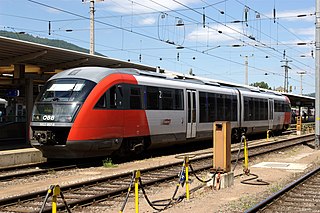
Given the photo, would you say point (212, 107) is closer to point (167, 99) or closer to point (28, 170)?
point (167, 99)

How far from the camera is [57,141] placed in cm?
1388

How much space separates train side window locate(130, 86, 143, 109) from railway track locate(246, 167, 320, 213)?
625cm

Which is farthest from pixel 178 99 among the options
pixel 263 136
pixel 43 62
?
pixel 263 136

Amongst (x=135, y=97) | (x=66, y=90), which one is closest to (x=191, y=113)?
(x=135, y=97)

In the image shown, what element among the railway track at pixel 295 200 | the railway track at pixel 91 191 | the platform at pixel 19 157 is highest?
the platform at pixel 19 157

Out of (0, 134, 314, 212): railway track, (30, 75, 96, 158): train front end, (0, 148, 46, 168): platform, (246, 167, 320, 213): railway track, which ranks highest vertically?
(30, 75, 96, 158): train front end

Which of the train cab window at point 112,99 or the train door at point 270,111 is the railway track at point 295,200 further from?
the train door at point 270,111

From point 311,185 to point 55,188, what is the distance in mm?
8086

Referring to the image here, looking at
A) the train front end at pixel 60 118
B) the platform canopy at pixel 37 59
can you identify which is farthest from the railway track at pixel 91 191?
the platform canopy at pixel 37 59

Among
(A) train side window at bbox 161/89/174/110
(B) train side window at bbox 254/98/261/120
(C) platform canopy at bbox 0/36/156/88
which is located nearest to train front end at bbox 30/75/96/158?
(C) platform canopy at bbox 0/36/156/88

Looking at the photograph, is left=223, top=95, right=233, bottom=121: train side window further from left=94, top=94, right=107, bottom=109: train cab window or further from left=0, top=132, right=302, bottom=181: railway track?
left=94, top=94, right=107, bottom=109: train cab window

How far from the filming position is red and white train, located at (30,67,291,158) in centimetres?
1384

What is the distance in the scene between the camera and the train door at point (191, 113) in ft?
62.8

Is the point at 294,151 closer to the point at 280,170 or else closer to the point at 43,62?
the point at 280,170
